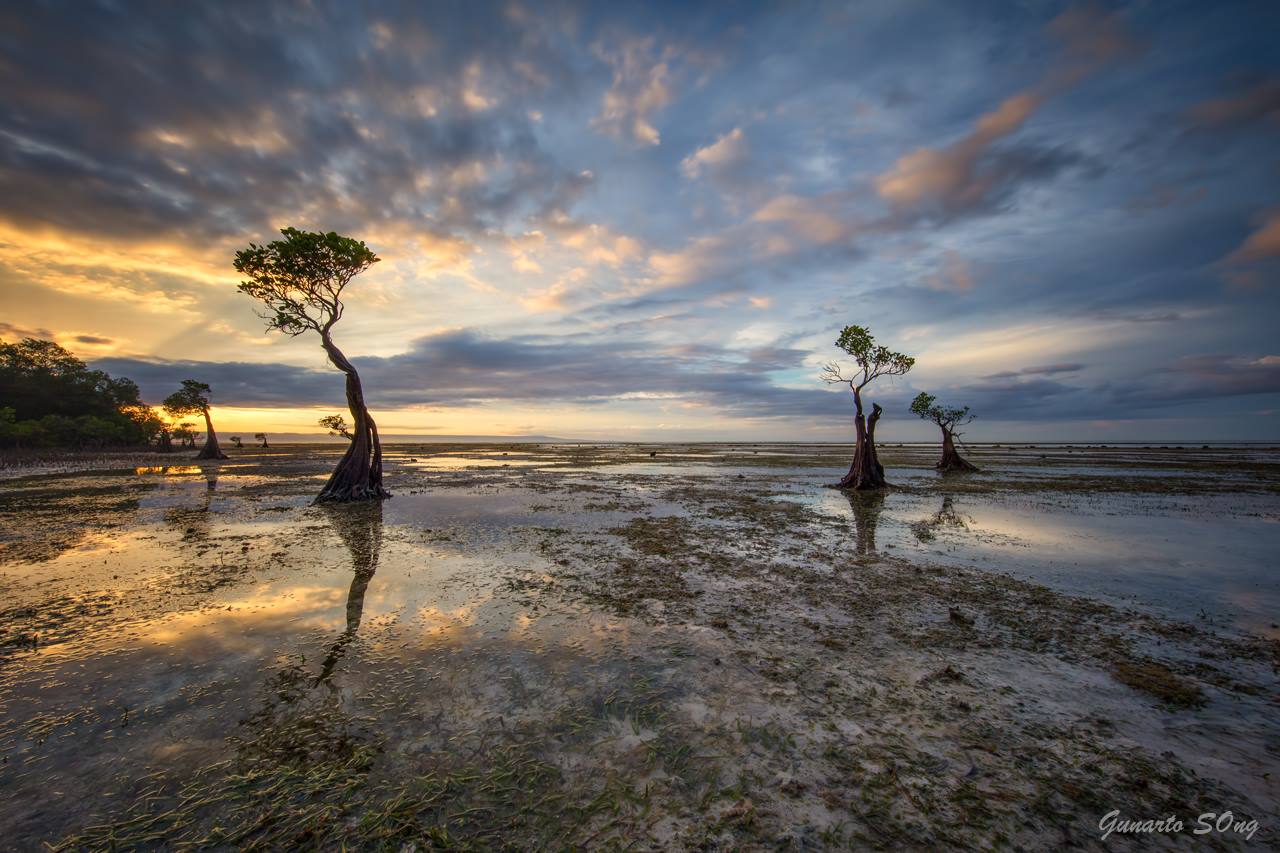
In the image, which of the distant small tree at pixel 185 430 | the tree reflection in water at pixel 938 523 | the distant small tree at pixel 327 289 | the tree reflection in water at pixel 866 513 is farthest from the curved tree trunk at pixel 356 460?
the distant small tree at pixel 185 430

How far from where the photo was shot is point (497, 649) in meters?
7.33

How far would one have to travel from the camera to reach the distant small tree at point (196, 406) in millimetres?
58062

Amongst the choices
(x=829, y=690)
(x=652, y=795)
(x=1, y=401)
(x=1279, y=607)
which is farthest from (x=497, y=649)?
(x=1, y=401)

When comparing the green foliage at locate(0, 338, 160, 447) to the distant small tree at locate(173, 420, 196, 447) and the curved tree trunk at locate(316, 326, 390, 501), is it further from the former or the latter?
the curved tree trunk at locate(316, 326, 390, 501)

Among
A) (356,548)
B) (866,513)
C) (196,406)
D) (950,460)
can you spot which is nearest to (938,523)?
(866,513)

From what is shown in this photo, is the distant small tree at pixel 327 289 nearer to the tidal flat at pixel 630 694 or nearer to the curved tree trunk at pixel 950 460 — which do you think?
the tidal flat at pixel 630 694

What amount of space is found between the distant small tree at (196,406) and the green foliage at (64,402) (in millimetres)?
11209

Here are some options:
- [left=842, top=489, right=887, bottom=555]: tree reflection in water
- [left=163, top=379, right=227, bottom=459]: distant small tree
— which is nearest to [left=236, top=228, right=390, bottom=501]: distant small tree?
[left=842, top=489, right=887, bottom=555]: tree reflection in water

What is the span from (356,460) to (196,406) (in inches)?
2484

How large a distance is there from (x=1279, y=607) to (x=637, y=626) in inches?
516

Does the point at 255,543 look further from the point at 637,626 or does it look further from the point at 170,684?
the point at 637,626

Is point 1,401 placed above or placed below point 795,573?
above

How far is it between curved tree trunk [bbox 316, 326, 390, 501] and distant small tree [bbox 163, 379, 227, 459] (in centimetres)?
4668

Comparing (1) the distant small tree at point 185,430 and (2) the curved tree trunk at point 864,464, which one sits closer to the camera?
(2) the curved tree trunk at point 864,464
